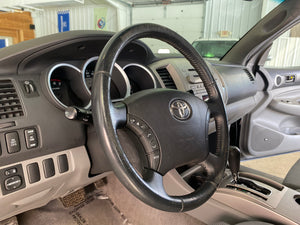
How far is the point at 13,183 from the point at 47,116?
24 centimetres

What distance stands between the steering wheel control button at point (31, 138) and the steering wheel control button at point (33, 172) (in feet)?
0.21

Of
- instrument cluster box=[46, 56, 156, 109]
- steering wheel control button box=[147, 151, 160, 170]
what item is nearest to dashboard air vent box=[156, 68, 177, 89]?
instrument cluster box=[46, 56, 156, 109]

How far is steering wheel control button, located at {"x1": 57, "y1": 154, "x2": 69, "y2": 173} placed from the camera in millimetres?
933

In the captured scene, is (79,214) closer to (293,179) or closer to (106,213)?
(106,213)

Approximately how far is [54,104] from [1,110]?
6.5 inches

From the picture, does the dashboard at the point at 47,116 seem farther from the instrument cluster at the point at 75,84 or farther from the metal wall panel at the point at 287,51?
the metal wall panel at the point at 287,51

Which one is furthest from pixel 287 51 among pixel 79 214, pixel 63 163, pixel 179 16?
pixel 63 163

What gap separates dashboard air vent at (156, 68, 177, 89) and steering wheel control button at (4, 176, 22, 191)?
79cm

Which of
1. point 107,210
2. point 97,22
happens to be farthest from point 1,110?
point 97,22

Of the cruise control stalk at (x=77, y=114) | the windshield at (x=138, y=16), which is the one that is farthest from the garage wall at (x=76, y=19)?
the cruise control stalk at (x=77, y=114)

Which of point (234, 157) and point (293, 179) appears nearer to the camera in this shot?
point (234, 157)

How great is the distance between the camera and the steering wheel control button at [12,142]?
793 mm

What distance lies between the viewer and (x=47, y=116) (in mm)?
889

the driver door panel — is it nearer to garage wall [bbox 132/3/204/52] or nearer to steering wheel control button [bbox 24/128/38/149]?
steering wheel control button [bbox 24/128/38/149]
